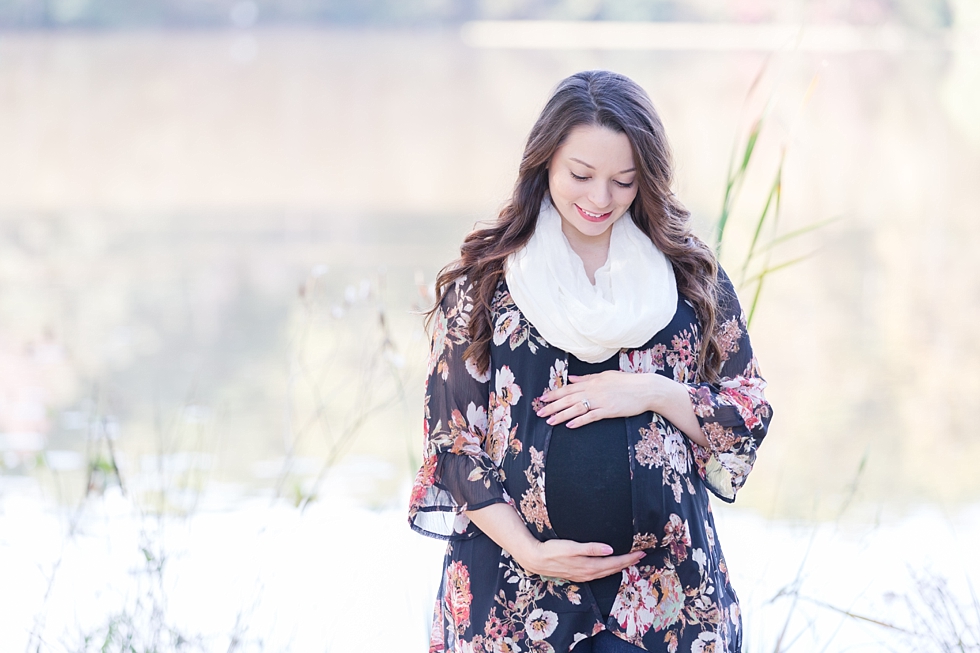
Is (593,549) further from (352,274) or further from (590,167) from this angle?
(352,274)

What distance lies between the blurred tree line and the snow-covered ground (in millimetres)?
28525

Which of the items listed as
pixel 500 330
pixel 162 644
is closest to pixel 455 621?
pixel 500 330

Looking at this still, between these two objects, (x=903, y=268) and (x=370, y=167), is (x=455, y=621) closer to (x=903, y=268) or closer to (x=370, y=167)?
(x=903, y=268)

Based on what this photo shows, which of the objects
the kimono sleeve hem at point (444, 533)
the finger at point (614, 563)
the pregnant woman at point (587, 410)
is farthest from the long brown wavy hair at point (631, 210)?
the finger at point (614, 563)

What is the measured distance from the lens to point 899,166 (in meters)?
10.5

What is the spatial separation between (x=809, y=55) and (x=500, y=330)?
23.8 metres

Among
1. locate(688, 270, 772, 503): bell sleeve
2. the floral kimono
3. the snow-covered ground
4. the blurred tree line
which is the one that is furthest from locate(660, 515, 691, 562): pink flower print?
the blurred tree line

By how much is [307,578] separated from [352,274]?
13.5 ft

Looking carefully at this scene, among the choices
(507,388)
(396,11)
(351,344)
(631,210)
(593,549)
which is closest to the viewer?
(593,549)

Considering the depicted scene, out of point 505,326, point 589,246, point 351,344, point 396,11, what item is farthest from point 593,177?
point 396,11

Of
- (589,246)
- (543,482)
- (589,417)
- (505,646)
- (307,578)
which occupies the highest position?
(589,246)

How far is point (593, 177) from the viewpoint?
64.7 inches

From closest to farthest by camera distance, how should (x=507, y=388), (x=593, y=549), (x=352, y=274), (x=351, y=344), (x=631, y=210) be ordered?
(x=593, y=549)
(x=507, y=388)
(x=631, y=210)
(x=351, y=344)
(x=352, y=274)

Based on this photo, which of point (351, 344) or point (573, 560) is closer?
point (573, 560)
